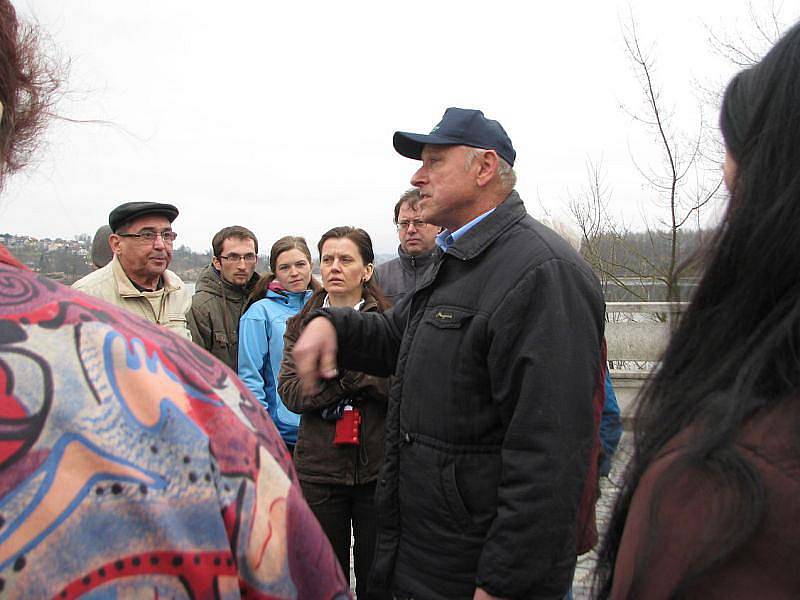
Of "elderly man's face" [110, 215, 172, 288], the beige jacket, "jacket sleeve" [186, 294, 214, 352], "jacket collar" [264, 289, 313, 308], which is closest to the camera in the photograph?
the beige jacket

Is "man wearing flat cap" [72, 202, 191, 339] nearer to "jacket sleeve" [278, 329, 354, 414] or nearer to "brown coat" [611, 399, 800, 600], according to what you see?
"jacket sleeve" [278, 329, 354, 414]

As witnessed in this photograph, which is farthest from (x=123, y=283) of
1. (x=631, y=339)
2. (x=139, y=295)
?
(x=631, y=339)

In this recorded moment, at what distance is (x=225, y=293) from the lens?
477 cm

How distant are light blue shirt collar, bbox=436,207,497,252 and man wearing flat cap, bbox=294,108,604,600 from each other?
0.06ft

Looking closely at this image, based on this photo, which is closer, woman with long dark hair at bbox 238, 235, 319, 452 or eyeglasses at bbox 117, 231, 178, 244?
eyeglasses at bbox 117, 231, 178, 244

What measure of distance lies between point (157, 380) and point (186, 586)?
0.23 metres

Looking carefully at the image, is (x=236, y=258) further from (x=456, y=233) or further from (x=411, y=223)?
(x=456, y=233)

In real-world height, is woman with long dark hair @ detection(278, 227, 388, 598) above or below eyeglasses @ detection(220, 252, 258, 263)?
below

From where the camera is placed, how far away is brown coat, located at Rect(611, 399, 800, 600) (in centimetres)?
77

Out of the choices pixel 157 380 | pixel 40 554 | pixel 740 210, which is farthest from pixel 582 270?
pixel 40 554

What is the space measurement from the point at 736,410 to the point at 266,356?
3.14 meters

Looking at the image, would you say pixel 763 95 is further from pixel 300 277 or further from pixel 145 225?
pixel 300 277

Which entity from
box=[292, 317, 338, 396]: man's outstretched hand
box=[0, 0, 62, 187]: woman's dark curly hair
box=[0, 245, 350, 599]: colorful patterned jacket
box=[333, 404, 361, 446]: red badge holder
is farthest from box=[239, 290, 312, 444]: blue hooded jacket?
box=[0, 245, 350, 599]: colorful patterned jacket

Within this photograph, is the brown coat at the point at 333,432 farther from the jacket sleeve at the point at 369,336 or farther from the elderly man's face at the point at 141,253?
the elderly man's face at the point at 141,253
